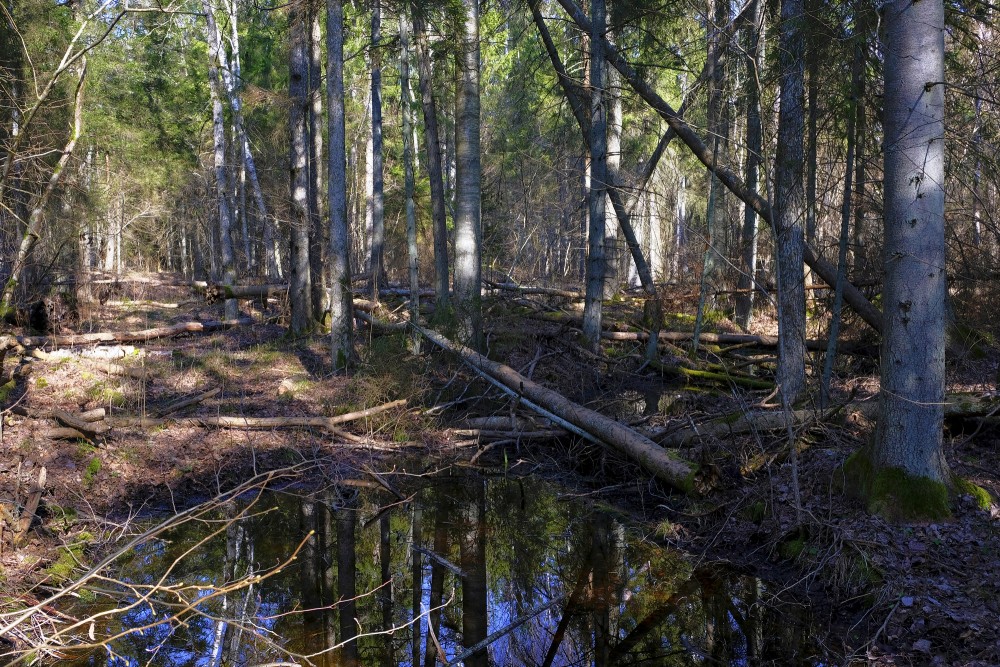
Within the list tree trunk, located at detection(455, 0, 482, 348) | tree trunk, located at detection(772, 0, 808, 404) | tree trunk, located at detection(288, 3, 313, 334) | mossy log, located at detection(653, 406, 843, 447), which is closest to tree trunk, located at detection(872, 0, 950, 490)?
mossy log, located at detection(653, 406, 843, 447)

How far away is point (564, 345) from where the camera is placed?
43.6 feet

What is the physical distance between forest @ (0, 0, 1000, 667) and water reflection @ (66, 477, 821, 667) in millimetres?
37

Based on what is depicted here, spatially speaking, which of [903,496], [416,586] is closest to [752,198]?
[903,496]

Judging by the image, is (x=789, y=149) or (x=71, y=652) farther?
(x=789, y=149)

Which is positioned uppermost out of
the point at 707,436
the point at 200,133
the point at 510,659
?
the point at 200,133

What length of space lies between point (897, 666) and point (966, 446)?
349 centimetres

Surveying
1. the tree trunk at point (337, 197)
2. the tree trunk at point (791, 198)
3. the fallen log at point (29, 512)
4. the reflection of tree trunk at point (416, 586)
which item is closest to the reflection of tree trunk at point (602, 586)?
the reflection of tree trunk at point (416, 586)

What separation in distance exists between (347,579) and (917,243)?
18.0ft

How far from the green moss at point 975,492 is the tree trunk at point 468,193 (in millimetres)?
7965

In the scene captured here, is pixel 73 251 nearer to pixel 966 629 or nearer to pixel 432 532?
pixel 432 532

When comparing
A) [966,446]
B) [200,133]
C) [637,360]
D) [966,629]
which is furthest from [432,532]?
[200,133]

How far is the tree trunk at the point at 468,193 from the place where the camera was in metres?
12.7

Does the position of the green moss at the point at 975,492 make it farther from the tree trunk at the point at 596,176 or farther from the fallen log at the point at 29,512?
the fallen log at the point at 29,512

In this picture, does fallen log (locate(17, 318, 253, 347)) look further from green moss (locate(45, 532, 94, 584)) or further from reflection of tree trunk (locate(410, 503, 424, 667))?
reflection of tree trunk (locate(410, 503, 424, 667))
